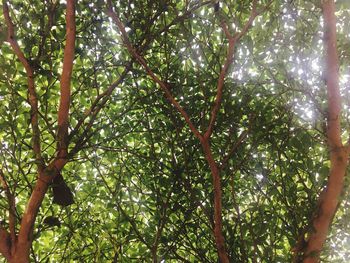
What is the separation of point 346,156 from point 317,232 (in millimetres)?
470

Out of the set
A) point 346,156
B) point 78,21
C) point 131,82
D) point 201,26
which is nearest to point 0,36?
point 78,21

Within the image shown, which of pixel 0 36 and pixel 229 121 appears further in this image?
pixel 229 121

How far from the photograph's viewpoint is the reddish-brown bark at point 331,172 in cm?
224

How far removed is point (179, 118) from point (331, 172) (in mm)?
1419

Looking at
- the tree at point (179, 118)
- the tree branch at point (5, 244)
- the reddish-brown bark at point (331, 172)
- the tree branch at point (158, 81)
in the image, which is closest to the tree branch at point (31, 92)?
the tree at point (179, 118)

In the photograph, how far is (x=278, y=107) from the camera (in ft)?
10.0

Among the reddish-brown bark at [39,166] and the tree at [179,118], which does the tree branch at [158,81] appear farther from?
the reddish-brown bark at [39,166]

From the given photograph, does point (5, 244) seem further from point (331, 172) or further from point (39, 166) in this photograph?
point (331, 172)

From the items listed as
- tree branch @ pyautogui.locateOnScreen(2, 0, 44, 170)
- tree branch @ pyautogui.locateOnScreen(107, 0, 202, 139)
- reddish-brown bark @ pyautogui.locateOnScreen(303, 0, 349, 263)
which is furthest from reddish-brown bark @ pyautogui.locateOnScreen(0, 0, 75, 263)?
reddish-brown bark @ pyautogui.locateOnScreen(303, 0, 349, 263)

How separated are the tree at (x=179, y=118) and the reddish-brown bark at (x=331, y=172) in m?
0.26

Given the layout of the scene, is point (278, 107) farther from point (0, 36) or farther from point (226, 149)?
point (0, 36)

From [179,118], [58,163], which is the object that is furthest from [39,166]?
[179,118]

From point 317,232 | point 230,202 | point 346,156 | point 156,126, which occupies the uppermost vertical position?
point 156,126

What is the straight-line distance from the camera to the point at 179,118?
337cm
